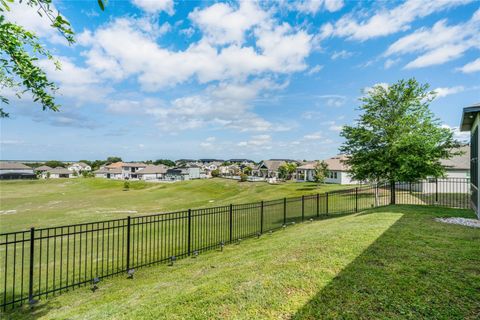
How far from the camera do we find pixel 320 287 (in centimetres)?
415

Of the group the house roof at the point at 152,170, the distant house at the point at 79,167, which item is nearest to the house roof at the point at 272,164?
the house roof at the point at 152,170

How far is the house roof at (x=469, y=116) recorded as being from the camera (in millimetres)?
9286

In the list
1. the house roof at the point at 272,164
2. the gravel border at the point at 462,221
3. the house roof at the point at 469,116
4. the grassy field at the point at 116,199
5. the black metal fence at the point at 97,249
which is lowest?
the grassy field at the point at 116,199

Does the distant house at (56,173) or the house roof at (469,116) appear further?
the distant house at (56,173)

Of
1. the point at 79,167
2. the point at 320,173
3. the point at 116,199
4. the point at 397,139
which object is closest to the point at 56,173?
the point at 79,167

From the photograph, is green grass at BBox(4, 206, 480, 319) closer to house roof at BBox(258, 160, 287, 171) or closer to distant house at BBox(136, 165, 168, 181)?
house roof at BBox(258, 160, 287, 171)

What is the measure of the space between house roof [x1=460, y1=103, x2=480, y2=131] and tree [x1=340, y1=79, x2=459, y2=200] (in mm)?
903

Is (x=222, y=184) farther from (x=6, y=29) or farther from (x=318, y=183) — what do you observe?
(x=6, y=29)

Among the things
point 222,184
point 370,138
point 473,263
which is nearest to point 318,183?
point 222,184

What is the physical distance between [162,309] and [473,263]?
5.88 metres

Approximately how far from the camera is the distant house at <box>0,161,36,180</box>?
86188 millimetres

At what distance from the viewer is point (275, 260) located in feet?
18.8

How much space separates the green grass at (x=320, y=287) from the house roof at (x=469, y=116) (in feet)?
16.8

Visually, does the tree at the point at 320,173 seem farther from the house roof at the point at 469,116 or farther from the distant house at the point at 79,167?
the distant house at the point at 79,167
